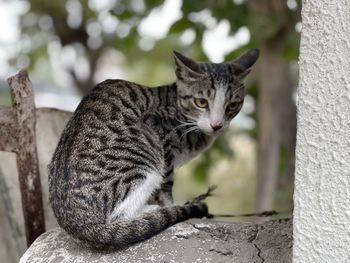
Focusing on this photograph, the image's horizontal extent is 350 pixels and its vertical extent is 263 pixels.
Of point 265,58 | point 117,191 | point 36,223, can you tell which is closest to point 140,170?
point 117,191

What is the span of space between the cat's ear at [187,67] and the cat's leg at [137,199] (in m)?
0.50

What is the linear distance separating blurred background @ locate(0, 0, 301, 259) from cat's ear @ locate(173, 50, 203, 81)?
1.82ft

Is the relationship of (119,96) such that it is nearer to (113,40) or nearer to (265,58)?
(265,58)

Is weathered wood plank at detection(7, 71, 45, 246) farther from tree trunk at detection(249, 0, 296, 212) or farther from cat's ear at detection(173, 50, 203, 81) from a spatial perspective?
tree trunk at detection(249, 0, 296, 212)

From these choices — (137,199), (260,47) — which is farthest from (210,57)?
(137,199)

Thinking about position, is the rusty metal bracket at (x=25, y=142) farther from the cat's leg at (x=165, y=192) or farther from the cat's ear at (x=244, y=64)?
the cat's ear at (x=244, y=64)

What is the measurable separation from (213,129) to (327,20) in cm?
115

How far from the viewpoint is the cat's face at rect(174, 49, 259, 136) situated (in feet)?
8.97

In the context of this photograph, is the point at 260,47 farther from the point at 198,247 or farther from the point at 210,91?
the point at 198,247

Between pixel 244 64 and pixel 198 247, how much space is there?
3.36 ft

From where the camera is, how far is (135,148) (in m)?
2.48

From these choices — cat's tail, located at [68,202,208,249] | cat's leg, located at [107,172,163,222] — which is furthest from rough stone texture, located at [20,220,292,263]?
cat's leg, located at [107,172,163,222]

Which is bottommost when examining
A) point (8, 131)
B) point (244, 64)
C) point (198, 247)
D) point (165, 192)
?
point (198, 247)

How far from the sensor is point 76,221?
2.18 metres
